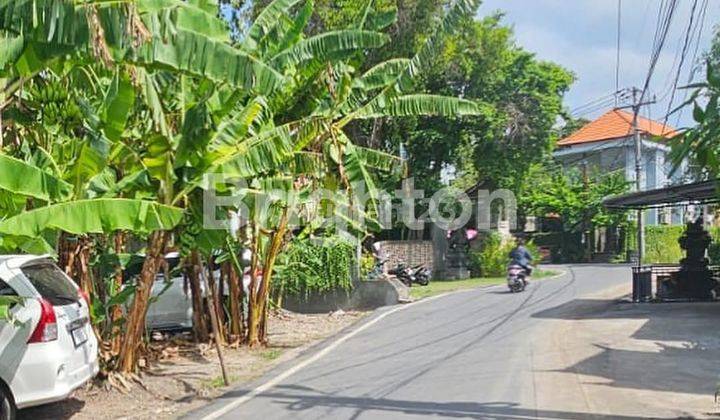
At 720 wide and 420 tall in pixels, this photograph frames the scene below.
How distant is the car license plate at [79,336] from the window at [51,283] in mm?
302

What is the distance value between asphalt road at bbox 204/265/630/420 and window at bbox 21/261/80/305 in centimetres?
211

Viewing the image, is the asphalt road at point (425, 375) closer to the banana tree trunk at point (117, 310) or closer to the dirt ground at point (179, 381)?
the dirt ground at point (179, 381)

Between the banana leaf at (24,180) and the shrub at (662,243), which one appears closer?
the banana leaf at (24,180)

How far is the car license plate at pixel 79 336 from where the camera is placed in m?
7.45

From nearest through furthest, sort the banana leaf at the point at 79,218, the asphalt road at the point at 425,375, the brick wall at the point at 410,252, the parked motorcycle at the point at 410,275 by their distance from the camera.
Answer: the banana leaf at the point at 79,218 → the asphalt road at the point at 425,375 → the parked motorcycle at the point at 410,275 → the brick wall at the point at 410,252

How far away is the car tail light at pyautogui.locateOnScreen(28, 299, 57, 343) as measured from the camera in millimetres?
6930

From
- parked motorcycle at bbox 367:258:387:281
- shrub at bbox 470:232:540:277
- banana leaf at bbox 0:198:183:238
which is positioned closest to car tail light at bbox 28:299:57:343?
banana leaf at bbox 0:198:183:238

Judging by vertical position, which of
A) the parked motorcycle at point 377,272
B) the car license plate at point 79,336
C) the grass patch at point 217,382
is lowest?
the grass patch at point 217,382

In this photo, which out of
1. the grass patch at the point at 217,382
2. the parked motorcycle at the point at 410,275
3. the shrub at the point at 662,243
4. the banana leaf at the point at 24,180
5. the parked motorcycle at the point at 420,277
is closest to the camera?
the banana leaf at the point at 24,180

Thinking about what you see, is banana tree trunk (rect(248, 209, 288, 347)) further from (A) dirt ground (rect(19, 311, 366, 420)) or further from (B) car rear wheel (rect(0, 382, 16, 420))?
(B) car rear wheel (rect(0, 382, 16, 420))

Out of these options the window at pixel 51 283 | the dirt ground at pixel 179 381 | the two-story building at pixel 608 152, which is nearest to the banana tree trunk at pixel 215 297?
the dirt ground at pixel 179 381

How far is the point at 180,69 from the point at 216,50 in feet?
1.12

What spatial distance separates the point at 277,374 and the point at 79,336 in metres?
3.31

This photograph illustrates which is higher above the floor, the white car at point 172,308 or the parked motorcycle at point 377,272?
the parked motorcycle at point 377,272
